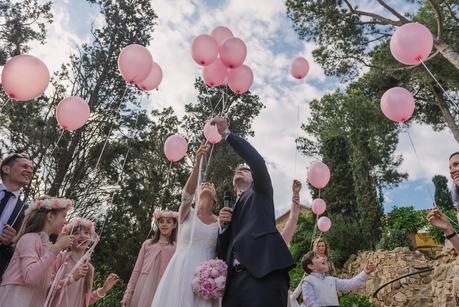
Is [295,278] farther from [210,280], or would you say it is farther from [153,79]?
[210,280]

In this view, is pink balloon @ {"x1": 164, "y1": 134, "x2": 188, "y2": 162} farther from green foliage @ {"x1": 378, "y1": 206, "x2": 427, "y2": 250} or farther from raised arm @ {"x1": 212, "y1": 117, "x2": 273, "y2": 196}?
green foliage @ {"x1": 378, "y1": 206, "x2": 427, "y2": 250}

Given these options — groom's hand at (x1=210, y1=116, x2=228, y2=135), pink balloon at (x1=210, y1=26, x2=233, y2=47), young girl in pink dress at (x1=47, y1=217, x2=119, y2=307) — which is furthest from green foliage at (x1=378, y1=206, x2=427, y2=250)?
groom's hand at (x1=210, y1=116, x2=228, y2=135)


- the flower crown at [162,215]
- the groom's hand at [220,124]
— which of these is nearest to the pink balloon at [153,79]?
the flower crown at [162,215]

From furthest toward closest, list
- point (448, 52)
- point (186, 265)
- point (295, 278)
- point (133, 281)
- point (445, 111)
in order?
point (445, 111), point (295, 278), point (448, 52), point (133, 281), point (186, 265)

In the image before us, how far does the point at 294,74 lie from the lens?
4707 millimetres

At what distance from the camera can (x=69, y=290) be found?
307 cm

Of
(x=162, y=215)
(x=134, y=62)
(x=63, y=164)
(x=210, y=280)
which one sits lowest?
(x=210, y=280)

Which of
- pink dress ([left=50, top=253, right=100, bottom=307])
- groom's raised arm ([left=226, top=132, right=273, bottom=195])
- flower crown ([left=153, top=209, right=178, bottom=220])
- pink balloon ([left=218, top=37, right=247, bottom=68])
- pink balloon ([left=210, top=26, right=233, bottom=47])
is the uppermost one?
pink balloon ([left=210, top=26, right=233, bottom=47])

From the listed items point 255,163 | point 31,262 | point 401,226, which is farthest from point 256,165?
point 401,226

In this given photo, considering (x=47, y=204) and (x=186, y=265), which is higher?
(x=47, y=204)

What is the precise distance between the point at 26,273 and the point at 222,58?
241 cm

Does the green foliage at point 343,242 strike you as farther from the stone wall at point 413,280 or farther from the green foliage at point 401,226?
the stone wall at point 413,280

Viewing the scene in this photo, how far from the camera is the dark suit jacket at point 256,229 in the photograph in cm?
189

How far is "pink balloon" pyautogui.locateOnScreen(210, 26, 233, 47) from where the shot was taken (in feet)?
12.6
